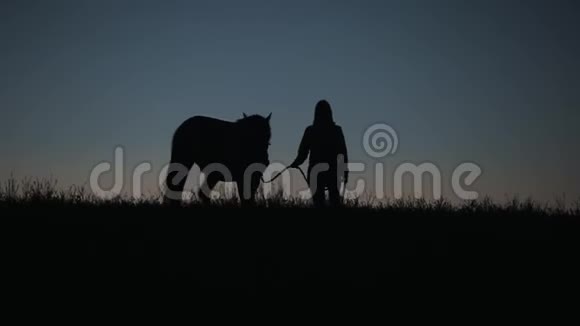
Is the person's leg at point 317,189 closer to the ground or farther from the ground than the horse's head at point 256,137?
closer to the ground

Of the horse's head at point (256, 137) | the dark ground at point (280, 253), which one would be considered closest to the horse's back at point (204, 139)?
the horse's head at point (256, 137)

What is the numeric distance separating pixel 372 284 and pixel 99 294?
2829mm

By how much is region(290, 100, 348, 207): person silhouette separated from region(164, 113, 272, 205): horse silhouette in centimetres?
154

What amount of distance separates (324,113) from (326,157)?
821 mm

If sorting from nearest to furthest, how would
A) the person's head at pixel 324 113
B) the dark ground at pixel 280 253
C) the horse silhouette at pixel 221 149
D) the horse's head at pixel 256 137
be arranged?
the dark ground at pixel 280 253, the person's head at pixel 324 113, the horse silhouette at pixel 221 149, the horse's head at pixel 256 137

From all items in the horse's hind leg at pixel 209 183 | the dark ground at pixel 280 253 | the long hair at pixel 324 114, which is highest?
the long hair at pixel 324 114

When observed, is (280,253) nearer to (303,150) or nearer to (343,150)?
(343,150)

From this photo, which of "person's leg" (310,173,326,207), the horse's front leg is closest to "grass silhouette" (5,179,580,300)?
"person's leg" (310,173,326,207)

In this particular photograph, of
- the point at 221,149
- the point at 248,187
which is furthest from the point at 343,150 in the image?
the point at 221,149

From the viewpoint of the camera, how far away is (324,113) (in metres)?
10.6

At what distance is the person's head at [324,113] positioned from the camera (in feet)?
34.7

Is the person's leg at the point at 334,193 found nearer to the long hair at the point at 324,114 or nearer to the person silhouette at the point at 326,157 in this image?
the person silhouette at the point at 326,157

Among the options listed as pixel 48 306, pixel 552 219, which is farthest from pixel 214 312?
pixel 552 219

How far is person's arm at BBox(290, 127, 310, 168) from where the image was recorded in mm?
10938
